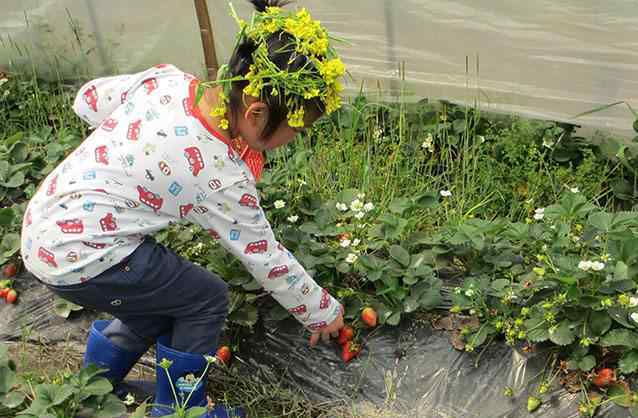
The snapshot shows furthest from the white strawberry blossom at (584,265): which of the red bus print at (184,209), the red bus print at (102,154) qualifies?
the red bus print at (102,154)

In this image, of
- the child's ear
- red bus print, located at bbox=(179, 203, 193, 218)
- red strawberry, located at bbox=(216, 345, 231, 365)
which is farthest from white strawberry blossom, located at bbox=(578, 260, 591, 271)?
red strawberry, located at bbox=(216, 345, 231, 365)

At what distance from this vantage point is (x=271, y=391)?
2363mm

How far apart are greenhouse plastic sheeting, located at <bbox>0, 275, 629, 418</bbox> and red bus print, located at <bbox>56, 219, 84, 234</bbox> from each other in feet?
2.44

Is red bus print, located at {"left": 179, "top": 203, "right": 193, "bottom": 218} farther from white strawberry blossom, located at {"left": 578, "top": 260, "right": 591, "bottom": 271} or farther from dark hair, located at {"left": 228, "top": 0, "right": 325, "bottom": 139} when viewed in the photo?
white strawberry blossom, located at {"left": 578, "top": 260, "right": 591, "bottom": 271}

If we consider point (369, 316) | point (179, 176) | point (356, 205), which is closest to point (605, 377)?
point (369, 316)

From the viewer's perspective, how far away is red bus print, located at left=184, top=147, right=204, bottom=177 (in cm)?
187

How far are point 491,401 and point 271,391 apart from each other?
622 mm

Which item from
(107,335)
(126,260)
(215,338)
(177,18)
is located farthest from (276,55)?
(177,18)

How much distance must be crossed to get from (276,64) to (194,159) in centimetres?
30

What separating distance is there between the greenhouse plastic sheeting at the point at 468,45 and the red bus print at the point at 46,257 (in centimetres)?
161

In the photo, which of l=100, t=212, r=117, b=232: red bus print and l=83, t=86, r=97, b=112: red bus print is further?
l=83, t=86, r=97, b=112: red bus print

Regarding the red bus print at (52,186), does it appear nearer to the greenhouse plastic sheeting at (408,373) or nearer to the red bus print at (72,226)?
the red bus print at (72,226)

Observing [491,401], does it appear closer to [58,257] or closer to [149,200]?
[149,200]

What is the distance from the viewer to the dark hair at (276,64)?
1.75 meters
